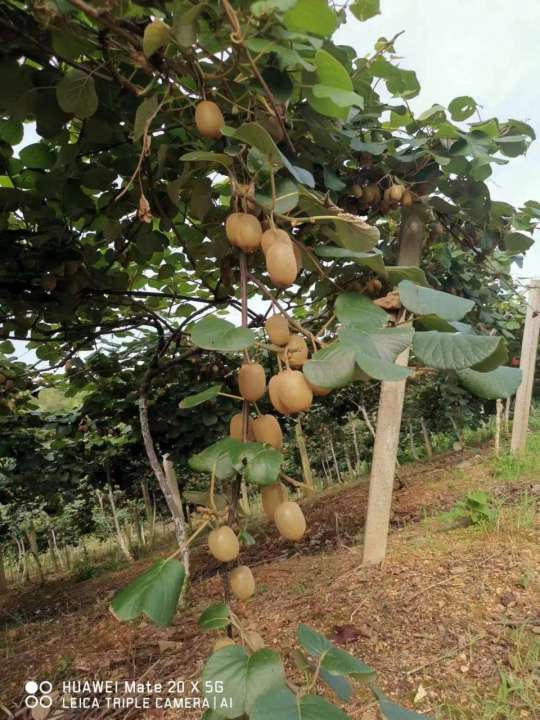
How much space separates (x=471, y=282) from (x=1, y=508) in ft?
20.3

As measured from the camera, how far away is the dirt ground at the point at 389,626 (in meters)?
1.32

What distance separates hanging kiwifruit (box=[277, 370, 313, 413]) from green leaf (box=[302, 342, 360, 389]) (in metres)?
0.02

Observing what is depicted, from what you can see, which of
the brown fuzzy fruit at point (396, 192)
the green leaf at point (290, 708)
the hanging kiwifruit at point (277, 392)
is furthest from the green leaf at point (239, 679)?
the brown fuzzy fruit at point (396, 192)

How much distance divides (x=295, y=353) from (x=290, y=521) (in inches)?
7.4

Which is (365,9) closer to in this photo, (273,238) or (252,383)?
(273,238)

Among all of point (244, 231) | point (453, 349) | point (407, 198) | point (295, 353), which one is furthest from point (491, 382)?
point (407, 198)

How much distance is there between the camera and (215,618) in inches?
21.6

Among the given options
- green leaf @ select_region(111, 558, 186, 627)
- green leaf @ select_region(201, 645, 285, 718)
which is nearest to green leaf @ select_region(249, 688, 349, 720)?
green leaf @ select_region(201, 645, 285, 718)

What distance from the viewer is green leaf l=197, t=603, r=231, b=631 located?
0.54 meters

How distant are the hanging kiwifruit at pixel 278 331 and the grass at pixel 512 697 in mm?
1156

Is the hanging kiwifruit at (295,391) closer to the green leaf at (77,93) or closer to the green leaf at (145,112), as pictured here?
the green leaf at (145,112)

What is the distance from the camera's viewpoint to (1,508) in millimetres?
6129

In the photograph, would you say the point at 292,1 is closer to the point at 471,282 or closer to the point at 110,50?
the point at 110,50

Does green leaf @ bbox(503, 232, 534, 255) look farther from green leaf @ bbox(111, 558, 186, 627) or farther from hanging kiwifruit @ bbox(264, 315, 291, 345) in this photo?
green leaf @ bbox(111, 558, 186, 627)
